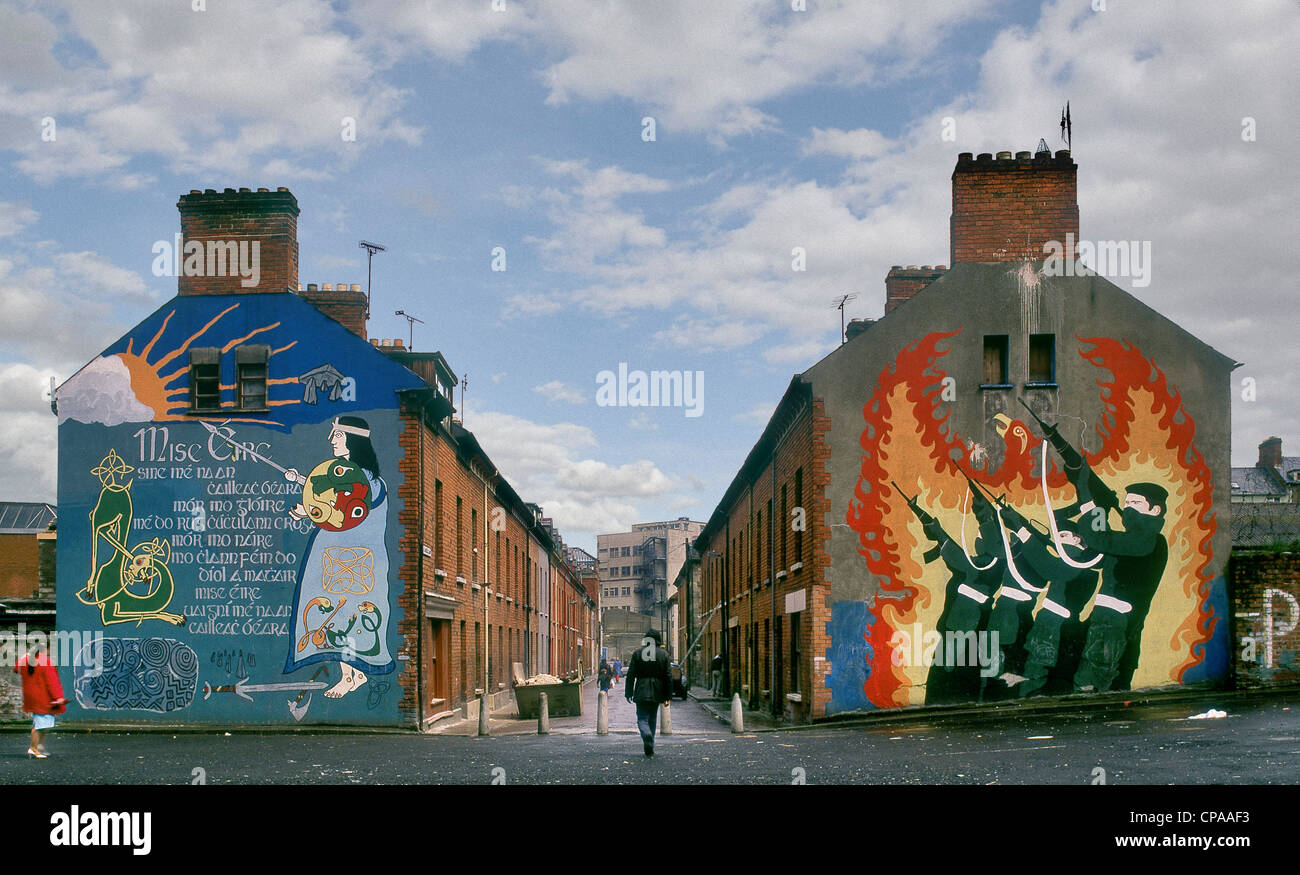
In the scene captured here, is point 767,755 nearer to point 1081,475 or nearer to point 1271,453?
point 1081,475

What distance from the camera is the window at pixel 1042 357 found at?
66.6ft

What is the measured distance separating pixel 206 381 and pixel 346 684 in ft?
21.3

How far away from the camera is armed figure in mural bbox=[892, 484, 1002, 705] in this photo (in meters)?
19.5

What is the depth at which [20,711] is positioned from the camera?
2166cm

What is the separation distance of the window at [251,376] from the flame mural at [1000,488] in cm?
1149

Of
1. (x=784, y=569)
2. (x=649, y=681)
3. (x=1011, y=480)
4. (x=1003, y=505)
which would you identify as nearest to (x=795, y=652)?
(x=784, y=569)

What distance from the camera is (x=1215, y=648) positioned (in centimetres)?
1969

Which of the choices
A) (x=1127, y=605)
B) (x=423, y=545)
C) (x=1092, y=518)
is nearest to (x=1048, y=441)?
(x=1092, y=518)

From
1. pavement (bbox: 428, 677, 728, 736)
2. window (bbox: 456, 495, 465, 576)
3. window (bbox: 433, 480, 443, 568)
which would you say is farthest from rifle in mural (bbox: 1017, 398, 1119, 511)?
window (bbox: 456, 495, 465, 576)

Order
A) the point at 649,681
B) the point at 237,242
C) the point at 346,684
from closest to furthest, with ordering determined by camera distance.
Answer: the point at 649,681, the point at 346,684, the point at 237,242

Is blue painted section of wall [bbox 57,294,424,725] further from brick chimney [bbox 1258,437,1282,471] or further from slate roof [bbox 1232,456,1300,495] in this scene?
brick chimney [bbox 1258,437,1282,471]

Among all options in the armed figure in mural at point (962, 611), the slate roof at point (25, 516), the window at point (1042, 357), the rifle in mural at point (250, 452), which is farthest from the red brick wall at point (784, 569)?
the slate roof at point (25, 516)

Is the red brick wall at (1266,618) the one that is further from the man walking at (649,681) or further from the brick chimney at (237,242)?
the brick chimney at (237,242)

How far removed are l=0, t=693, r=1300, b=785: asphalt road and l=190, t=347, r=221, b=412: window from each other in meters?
6.21
